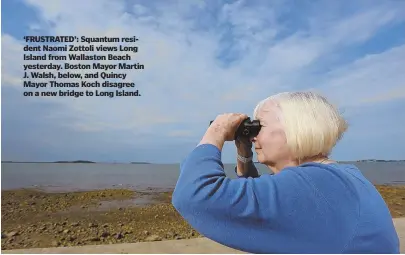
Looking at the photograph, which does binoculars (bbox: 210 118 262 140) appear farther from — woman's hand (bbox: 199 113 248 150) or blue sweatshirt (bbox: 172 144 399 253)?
blue sweatshirt (bbox: 172 144 399 253)

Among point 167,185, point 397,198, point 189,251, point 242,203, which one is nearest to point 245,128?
point 242,203

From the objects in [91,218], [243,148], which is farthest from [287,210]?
[91,218]

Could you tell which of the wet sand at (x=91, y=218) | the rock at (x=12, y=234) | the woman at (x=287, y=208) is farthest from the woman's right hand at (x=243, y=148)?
the rock at (x=12, y=234)

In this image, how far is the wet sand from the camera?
427cm

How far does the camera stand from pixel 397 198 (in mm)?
6543

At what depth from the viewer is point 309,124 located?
2.44ft

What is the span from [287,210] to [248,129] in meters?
0.23

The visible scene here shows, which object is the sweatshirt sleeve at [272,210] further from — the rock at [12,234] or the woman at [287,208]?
the rock at [12,234]

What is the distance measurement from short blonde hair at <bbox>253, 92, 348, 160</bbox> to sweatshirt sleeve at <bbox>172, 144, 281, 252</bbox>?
0.11m

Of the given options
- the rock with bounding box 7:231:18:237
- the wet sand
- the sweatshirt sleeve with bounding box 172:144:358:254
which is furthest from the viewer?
the rock with bounding box 7:231:18:237

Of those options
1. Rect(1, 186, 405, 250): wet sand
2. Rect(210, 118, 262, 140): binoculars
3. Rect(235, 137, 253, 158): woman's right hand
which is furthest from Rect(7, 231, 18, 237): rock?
Rect(210, 118, 262, 140): binoculars

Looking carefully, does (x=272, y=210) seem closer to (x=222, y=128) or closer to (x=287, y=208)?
(x=287, y=208)

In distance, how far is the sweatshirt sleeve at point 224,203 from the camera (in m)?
0.63

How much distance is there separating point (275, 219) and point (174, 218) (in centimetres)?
459
